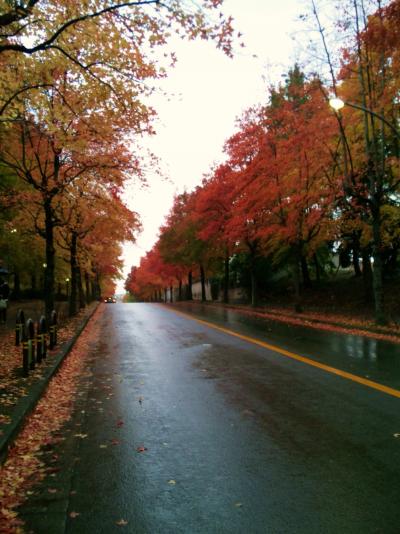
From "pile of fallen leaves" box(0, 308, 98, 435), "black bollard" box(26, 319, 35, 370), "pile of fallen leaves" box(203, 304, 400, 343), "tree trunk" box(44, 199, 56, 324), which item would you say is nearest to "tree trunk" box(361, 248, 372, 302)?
"pile of fallen leaves" box(203, 304, 400, 343)

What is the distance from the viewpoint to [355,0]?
16375mm

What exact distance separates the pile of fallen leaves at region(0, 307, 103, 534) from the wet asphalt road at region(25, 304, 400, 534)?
1.21ft

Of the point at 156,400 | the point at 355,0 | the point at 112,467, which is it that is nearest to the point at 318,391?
the point at 156,400

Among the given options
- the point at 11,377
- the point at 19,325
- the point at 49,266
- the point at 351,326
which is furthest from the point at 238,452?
the point at 351,326

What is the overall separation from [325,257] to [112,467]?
30.8m

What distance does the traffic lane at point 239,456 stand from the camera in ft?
10.6

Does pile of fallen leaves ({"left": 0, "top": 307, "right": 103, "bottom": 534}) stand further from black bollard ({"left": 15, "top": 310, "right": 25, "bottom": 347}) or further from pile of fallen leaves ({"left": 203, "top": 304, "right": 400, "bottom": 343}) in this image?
pile of fallen leaves ({"left": 203, "top": 304, "right": 400, "bottom": 343})

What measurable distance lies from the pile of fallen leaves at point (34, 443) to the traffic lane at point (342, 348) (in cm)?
506

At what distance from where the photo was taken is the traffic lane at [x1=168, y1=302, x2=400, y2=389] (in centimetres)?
827

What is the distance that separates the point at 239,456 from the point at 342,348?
7600 millimetres

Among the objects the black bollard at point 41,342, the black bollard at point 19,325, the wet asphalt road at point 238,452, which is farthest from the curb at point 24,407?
the black bollard at point 19,325

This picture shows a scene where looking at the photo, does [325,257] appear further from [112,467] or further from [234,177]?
[112,467]

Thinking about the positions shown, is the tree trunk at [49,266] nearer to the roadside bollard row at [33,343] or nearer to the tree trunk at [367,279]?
the roadside bollard row at [33,343]

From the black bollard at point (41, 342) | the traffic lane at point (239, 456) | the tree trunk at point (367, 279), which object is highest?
the tree trunk at point (367, 279)
